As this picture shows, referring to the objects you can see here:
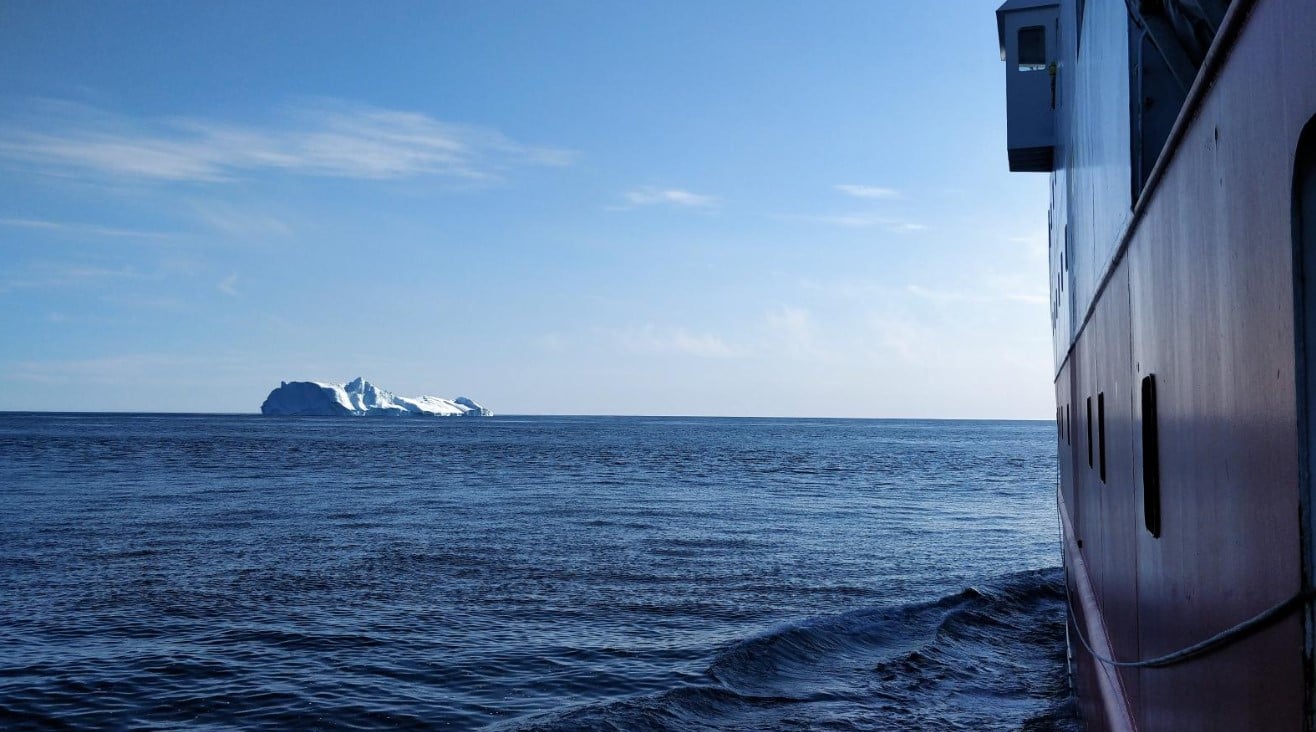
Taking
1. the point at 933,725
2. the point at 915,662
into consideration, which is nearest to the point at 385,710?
the point at 933,725

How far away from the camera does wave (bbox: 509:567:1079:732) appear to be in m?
9.05

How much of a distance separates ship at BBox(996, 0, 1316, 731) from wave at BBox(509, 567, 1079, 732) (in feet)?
15.3

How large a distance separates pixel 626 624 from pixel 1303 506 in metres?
11.5

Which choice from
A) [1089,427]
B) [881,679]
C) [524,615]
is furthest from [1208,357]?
[524,615]

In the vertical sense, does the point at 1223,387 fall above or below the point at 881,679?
above

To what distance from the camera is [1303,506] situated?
158 cm

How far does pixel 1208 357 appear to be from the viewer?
233 cm

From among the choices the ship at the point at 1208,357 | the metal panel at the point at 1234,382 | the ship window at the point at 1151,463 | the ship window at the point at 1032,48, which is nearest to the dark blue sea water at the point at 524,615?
the ship at the point at 1208,357

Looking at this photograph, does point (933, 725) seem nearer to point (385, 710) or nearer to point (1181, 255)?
point (385, 710)

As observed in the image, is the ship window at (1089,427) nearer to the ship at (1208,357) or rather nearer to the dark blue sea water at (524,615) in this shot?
the ship at (1208,357)

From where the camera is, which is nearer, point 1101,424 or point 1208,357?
point 1208,357

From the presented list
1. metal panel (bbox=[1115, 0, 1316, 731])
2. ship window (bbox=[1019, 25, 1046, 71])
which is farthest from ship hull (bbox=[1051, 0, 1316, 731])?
ship window (bbox=[1019, 25, 1046, 71])

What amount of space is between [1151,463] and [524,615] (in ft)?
35.1

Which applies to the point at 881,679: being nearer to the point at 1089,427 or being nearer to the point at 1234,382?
the point at 1089,427
